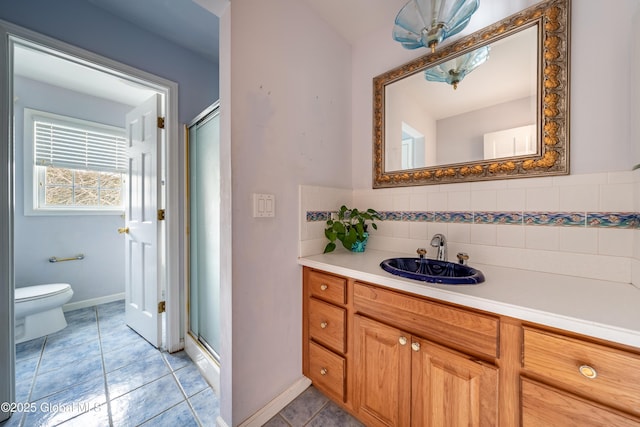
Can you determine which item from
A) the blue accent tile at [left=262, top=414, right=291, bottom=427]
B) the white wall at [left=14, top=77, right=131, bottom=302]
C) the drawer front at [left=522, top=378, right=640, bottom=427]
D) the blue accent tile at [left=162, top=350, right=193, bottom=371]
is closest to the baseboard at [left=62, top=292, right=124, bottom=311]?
the white wall at [left=14, top=77, right=131, bottom=302]

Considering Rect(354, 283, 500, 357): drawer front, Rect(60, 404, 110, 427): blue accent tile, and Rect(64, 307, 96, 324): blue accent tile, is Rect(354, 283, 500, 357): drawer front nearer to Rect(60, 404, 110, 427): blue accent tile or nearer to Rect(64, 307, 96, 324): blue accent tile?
Rect(60, 404, 110, 427): blue accent tile

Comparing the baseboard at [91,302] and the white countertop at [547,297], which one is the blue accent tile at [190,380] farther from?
the baseboard at [91,302]

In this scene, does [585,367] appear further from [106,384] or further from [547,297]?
[106,384]

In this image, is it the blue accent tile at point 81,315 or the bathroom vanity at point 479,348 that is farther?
the blue accent tile at point 81,315

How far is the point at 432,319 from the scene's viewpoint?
810 mm

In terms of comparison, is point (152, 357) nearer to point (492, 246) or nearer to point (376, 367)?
point (376, 367)

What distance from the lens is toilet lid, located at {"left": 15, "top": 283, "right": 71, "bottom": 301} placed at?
1.82 meters

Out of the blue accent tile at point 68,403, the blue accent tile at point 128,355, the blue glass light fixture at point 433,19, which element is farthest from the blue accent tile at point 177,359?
the blue glass light fixture at point 433,19

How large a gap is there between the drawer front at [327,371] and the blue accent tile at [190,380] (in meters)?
0.71

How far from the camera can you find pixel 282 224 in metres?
1.19

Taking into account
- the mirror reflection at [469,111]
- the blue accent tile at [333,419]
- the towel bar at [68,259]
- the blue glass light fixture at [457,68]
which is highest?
the blue glass light fixture at [457,68]

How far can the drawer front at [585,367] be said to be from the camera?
0.51m

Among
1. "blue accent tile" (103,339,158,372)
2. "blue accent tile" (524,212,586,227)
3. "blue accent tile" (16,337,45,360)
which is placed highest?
"blue accent tile" (524,212,586,227)

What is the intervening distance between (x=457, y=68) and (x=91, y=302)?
13.2 feet
